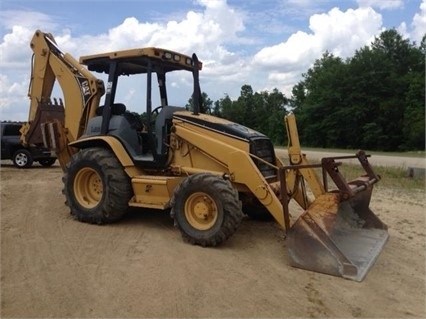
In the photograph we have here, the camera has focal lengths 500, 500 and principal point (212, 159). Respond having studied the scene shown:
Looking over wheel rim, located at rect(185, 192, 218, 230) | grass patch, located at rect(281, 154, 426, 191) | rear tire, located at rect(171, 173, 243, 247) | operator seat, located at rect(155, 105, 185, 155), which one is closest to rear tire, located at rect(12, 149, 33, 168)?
grass patch, located at rect(281, 154, 426, 191)

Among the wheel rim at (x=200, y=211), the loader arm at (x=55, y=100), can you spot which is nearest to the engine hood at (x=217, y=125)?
the wheel rim at (x=200, y=211)

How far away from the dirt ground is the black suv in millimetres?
9559

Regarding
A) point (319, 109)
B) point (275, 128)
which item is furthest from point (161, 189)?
point (275, 128)

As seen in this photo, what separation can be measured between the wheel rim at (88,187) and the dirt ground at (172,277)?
0.41 meters

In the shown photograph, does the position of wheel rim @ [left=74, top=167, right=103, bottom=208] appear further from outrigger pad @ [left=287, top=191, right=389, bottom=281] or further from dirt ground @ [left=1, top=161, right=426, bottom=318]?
outrigger pad @ [left=287, top=191, right=389, bottom=281]

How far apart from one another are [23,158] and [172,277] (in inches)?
524

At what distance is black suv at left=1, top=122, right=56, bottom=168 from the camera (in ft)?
57.0

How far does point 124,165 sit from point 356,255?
3.77 m

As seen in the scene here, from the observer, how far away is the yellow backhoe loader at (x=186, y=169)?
21.6ft

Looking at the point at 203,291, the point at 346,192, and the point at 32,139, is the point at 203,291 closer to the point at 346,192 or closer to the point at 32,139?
the point at 346,192

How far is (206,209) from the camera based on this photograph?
6.89 metres

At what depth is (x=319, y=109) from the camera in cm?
5947

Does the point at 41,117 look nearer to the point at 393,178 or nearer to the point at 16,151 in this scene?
the point at 16,151

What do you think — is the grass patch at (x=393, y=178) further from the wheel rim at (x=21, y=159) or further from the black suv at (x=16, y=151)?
the wheel rim at (x=21, y=159)
